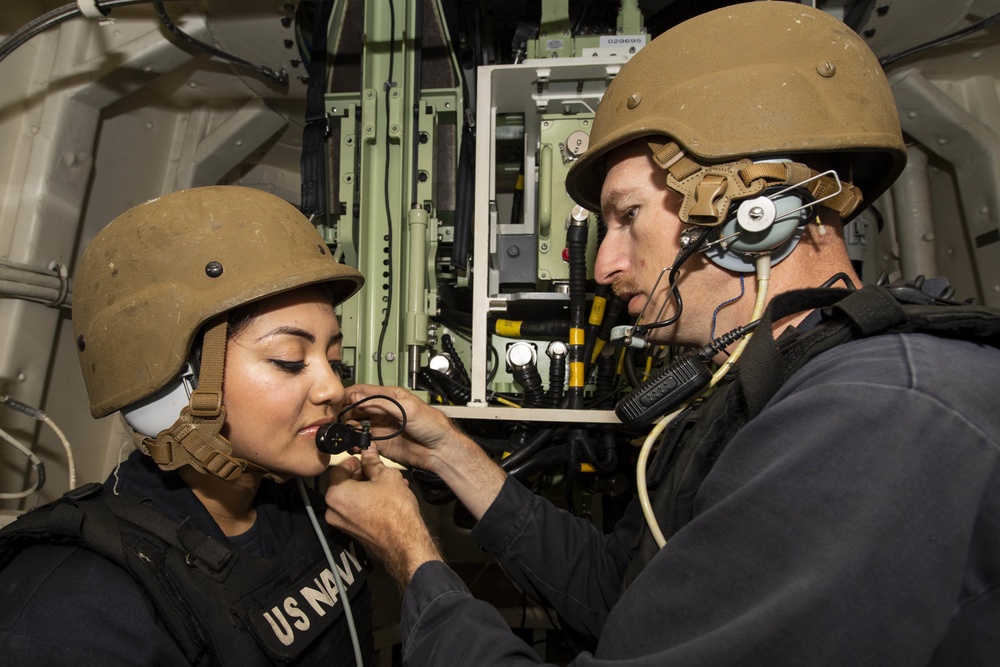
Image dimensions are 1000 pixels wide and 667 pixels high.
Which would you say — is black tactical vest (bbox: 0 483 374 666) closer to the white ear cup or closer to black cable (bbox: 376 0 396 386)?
the white ear cup

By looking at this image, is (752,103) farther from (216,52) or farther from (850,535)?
(216,52)

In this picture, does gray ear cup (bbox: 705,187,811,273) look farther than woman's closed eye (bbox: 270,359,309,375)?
No

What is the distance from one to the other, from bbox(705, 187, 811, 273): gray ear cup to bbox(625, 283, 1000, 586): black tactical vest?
169mm

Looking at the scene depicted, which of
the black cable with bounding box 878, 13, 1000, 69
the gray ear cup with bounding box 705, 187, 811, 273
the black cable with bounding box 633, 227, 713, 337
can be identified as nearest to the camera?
the gray ear cup with bounding box 705, 187, 811, 273

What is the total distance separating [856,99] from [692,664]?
4.18 ft

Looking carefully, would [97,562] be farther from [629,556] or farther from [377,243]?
[377,243]

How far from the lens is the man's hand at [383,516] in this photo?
1392mm

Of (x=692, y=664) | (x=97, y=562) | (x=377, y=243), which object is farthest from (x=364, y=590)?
(x=377, y=243)

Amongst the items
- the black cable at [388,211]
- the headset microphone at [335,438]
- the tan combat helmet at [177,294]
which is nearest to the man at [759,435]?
the headset microphone at [335,438]

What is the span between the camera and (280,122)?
3.68m

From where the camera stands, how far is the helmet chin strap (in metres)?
1.28

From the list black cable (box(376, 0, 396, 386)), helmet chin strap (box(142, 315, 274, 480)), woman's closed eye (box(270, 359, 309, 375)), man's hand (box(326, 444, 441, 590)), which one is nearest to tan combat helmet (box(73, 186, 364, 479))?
helmet chin strap (box(142, 315, 274, 480))

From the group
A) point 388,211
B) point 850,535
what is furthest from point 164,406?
point 388,211

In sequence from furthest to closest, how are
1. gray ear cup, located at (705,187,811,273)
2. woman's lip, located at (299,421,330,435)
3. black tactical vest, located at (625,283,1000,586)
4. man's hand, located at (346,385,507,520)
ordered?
man's hand, located at (346,385,507,520), woman's lip, located at (299,421,330,435), gray ear cup, located at (705,187,811,273), black tactical vest, located at (625,283,1000,586)
